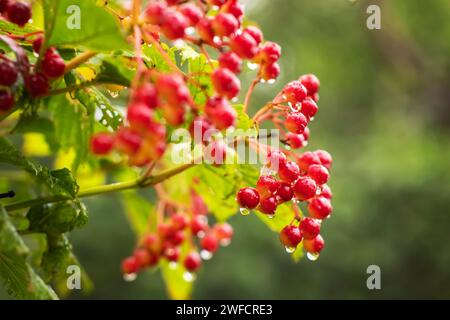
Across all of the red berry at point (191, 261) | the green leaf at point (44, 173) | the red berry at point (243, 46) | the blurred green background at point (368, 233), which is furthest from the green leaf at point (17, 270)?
the blurred green background at point (368, 233)

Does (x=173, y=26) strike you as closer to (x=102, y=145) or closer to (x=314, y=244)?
(x=102, y=145)

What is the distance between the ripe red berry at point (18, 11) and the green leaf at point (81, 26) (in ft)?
0.13

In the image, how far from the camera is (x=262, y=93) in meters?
7.68

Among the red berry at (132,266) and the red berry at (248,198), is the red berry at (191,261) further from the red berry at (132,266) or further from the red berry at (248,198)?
the red berry at (248,198)

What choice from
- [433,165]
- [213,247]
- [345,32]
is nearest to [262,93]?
[345,32]

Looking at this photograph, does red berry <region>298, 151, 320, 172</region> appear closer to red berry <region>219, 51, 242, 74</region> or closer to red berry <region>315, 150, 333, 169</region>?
red berry <region>315, 150, 333, 169</region>

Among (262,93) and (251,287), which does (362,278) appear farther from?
(262,93)

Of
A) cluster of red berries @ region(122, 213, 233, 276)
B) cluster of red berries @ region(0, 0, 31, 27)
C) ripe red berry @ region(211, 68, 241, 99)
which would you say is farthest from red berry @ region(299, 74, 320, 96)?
cluster of red berries @ region(122, 213, 233, 276)

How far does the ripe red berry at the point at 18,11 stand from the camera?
690 mm

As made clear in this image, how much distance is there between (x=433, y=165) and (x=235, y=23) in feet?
13.7

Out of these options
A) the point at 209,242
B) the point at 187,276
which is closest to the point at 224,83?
the point at 209,242

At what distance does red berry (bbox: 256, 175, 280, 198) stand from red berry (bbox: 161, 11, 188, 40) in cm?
24

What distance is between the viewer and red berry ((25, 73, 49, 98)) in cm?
64

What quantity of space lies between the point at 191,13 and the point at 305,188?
0.27 meters
